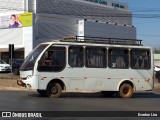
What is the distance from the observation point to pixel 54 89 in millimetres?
21203

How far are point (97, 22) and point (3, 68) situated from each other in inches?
1207

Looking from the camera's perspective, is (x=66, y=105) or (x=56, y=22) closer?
(x=66, y=105)

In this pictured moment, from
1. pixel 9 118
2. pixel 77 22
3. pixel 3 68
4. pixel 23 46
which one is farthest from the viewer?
pixel 77 22

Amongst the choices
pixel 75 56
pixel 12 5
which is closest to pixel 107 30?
pixel 12 5

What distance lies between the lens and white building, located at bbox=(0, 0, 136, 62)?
65.7 metres

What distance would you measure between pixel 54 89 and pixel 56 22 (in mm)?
49351

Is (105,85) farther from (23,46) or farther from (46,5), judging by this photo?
(46,5)

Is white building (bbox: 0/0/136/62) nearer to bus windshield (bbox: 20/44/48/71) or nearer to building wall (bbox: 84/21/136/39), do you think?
building wall (bbox: 84/21/136/39)

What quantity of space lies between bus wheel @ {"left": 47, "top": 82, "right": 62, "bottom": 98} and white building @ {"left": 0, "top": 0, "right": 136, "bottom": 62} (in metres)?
43.2

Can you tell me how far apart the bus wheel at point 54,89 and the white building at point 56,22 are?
43.2m

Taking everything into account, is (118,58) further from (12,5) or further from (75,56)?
(12,5)

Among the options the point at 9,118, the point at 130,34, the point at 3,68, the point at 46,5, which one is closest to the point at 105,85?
the point at 9,118

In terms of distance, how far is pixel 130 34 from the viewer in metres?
87.3

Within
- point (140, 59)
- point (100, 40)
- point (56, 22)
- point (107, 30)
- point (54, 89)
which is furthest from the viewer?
point (107, 30)
